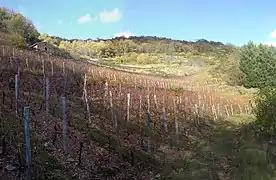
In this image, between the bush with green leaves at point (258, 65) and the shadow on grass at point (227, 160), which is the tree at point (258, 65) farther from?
the shadow on grass at point (227, 160)

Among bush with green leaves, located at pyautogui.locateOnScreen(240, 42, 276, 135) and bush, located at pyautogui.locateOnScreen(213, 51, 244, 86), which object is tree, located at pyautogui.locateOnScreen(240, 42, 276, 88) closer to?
bush with green leaves, located at pyautogui.locateOnScreen(240, 42, 276, 135)

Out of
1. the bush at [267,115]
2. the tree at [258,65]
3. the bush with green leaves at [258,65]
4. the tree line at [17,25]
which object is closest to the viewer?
the bush at [267,115]

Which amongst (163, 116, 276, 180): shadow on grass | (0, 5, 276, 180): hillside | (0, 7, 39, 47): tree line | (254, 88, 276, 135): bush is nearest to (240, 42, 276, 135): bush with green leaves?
(0, 5, 276, 180): hillside

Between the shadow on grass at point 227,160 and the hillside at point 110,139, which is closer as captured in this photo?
the hillside at point 110,139

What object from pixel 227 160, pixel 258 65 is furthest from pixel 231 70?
pixel 227 160

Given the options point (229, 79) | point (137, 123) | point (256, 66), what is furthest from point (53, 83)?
point (229, 79)

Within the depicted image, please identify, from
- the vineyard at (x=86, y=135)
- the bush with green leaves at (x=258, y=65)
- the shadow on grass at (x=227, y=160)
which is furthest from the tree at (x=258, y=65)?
the shadow on grass at (x=227, y=160)

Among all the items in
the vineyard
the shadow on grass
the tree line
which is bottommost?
the shadow on grass

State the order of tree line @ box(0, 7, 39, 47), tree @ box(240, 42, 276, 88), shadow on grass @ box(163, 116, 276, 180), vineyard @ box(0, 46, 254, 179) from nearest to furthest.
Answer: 1. vineyard @ box(0, 46, 254, 179)
2. shadow on grass @ box(163, 116, 276, 180)
3. tree @ box(240, 42, 276, 88)
4. tree line @ box(0, 7, 39, 47)

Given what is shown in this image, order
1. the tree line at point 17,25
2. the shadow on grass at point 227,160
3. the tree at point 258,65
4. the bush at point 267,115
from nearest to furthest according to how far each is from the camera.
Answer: the shadow on grass at point 227,160 → the bush at point 267,115 → the tree at point 258,65 → the tree line at point 17,25

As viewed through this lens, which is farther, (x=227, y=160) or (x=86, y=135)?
(x=227, y=160)

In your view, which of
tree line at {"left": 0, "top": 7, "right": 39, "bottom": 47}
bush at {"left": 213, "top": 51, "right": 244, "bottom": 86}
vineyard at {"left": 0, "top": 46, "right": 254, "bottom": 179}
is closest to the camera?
vineyard at {"left": 0, "top": 46, "right": 254, "bottom": 179}

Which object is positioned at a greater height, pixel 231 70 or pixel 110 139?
pixel 231 70

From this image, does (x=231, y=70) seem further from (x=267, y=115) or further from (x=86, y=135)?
(x=86, y=135)
